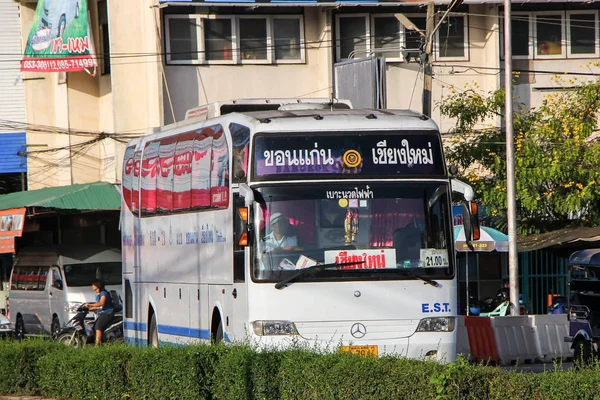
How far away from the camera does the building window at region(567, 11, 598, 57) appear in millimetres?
32438

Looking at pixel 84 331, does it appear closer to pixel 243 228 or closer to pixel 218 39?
pixel 243 228

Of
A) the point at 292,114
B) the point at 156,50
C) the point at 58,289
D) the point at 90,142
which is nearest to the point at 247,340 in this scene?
the point at 292,114

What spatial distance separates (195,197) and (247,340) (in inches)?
164

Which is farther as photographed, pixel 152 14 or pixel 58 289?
pixel 152 14

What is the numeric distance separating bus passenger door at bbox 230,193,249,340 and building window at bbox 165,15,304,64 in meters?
17.6

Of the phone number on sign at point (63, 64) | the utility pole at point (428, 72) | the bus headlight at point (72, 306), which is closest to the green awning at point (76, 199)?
the bus headlight at point (72, 306)

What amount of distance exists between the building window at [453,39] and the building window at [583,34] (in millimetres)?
3062

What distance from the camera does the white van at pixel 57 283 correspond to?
27953mm

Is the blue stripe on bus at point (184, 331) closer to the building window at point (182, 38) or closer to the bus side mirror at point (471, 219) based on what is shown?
the bus side mirror at point (471, 219)

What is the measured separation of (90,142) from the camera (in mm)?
33531

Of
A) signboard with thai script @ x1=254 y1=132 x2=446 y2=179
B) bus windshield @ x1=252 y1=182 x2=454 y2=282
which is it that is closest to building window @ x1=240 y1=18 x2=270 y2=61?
signboard with thai script @ x1=254 y1=132 x2=446 y2=179

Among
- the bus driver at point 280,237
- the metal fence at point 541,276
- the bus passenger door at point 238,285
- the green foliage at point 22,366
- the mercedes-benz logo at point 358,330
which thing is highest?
the bus driver at point 280,237

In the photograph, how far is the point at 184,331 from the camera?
16734 mm

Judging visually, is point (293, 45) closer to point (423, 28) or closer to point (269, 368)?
point (423, 28)
